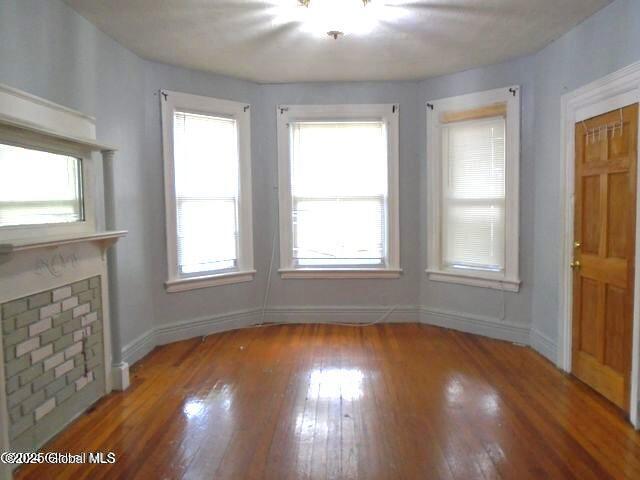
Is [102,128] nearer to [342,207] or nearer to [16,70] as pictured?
[16,70]

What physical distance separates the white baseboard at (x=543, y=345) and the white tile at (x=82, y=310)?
3452mm

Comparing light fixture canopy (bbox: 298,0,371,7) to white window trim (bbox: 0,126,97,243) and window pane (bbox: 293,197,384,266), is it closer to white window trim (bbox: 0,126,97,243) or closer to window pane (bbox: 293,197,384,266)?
white window trim (bbox: 0,126,97,243)

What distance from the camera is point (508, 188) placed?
4.11 metres

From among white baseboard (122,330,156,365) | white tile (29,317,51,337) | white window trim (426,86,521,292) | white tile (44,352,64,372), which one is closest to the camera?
white tile (29,317,51,337)

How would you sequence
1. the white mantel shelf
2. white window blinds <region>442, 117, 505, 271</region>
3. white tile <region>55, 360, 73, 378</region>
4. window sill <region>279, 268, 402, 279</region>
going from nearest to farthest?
the white mantel shelf, white tile <region>55, 360, 73, 378</region>, white window blinds <region>442, 117, 505, 271</region>, window sill <region>279, 268, 402, 279</region>

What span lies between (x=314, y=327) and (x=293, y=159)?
1.81 m

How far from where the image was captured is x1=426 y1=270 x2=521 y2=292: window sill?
4129 mm

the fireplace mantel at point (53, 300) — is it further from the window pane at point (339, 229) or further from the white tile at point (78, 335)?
the window pane at point (339, 229)

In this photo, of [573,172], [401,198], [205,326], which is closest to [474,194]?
[401,198]

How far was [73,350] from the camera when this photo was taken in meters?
2.68

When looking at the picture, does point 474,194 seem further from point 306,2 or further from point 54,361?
point 54,361

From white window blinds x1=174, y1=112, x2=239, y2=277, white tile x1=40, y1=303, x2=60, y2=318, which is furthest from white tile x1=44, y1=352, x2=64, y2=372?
white window blinds x1=174, y1=112, x2=239, y2=277

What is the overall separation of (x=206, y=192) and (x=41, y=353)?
7.69 feet

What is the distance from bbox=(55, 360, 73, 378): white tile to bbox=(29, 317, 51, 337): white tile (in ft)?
0.86
